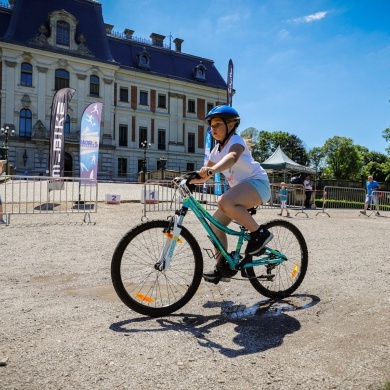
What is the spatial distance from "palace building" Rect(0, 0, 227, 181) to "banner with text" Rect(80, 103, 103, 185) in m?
27.6

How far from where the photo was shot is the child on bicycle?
326 cm

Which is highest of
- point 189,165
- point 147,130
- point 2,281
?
point 147,130

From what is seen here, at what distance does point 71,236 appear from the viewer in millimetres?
7719

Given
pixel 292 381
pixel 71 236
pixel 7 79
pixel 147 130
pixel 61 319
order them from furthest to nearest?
pixel 147 130 → pixel 7 79 → pixel 71 236 → pixel 61 319 → pixel 292 381

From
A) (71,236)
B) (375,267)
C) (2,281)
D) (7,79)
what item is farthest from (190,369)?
(7,79)

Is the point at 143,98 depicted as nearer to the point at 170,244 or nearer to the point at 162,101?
the point at 162,101

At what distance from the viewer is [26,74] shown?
40.2 meters

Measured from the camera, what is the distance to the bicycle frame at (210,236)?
3.19 m

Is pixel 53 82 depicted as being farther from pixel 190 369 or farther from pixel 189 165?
pixel 190 369

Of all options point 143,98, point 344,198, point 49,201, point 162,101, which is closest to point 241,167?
point 49,201

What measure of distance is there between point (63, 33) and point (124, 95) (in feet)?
31.2

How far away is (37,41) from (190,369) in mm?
45052

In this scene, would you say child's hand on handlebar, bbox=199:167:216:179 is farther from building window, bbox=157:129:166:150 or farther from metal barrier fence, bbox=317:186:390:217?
building window, bbox=157:129:166:150

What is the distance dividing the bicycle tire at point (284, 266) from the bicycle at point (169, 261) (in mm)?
204
